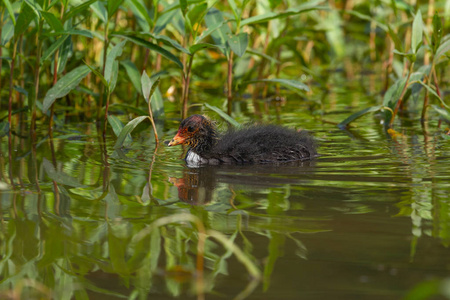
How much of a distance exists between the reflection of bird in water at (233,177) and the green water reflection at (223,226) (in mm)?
14

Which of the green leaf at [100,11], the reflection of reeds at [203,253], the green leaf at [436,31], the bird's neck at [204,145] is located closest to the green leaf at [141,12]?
the green leaf at [100,11]

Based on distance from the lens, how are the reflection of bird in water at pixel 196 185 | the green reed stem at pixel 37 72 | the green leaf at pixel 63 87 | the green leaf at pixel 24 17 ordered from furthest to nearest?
the green leaf at pixel 63 87
the green reed stem at pixel 37 72
the green leaf at pixel 24 17
the reflection of bird in water at pixel 196 185

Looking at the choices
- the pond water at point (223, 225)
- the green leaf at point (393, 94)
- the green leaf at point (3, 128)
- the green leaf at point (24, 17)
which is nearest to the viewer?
the pond water at point (223, 225)

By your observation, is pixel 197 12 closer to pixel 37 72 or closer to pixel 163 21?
pixel 163 21

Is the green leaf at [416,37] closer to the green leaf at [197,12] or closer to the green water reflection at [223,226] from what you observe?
the green water reflection at [223,226]

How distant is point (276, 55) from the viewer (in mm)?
9688

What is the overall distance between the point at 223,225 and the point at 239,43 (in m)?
3.24

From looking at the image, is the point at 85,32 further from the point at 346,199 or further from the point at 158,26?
the point at 346,199

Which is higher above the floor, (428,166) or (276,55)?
(276,55)

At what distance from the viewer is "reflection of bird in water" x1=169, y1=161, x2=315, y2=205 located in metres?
4.54

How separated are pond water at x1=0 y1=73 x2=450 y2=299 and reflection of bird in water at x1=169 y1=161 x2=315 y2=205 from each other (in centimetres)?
1

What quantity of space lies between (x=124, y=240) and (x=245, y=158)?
87.9 inches

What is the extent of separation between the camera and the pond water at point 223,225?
2.97 m

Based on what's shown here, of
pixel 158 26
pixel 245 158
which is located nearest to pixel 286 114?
pixel 158 26
